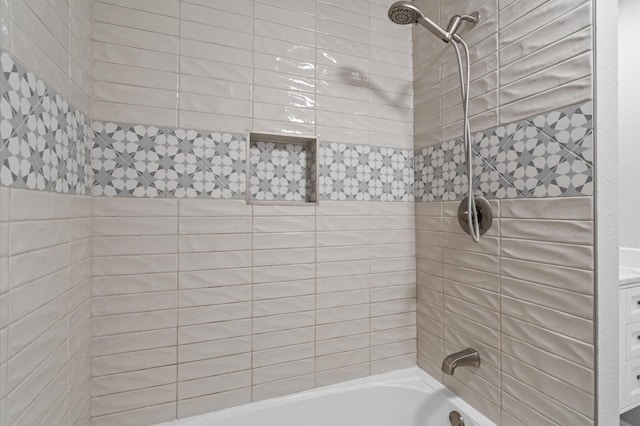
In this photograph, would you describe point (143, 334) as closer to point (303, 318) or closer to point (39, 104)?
point (303, 318)

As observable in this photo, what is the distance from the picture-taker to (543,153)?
2.89 ft

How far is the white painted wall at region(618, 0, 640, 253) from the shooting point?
1566 millimetres

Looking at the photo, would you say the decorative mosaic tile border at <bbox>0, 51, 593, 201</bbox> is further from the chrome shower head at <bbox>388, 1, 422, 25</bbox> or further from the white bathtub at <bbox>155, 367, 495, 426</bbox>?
the white bathtub at <bbox>155, 367, 495, 426</bbox>

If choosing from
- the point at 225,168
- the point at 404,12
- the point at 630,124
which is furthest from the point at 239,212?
the point at 630,124

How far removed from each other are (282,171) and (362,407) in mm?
1127

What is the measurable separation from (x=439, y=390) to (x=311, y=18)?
1755 millimetres

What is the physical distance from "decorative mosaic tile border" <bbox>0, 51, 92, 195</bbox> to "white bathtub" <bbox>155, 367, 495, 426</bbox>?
97 cm

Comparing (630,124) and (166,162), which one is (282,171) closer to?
(166,162)

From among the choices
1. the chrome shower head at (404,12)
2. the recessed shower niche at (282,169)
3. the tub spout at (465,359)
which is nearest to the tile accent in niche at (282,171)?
the recessed shower niche at (282,169)

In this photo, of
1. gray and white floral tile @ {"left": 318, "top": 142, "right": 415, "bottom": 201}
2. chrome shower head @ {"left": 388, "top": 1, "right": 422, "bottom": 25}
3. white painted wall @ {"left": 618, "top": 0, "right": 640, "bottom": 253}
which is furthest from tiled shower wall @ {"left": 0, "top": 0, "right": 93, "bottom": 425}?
white painted wall @ {"left": 618, "top": 0, "right": 640, "bottom": 253}

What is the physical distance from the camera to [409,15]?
104 centimetres

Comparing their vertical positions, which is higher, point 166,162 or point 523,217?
point 166,162

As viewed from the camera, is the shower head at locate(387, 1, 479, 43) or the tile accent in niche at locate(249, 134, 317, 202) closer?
the shower head at locate(387, 1, 479, 43)

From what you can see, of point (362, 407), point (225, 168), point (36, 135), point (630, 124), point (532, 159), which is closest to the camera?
point (36, 135)
